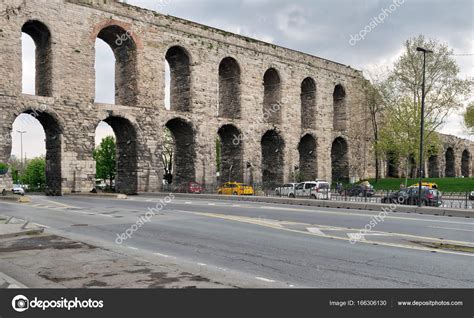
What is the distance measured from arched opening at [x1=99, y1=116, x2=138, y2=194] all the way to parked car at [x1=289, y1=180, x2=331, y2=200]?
1344 centimetres

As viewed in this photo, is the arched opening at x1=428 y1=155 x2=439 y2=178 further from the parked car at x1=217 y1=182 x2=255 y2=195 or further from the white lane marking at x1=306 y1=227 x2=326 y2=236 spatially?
the white lane marking at x1=306 y1=227 x2=326 y2=236

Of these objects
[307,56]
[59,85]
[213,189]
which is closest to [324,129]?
[307,56]

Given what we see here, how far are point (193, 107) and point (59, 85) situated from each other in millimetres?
12024

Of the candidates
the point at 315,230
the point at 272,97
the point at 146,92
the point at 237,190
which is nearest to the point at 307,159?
the point at 272,97

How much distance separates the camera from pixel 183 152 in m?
44.9

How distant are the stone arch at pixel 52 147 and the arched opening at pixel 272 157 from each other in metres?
22.2

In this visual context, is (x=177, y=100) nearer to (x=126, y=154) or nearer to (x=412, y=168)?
(x=126, y=154)

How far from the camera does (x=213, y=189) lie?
43.6 m

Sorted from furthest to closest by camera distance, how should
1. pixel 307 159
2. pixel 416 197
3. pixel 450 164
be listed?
pixel 450 164
pixel 307 159
pixel 416 197

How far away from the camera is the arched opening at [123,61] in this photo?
3947 centimetres

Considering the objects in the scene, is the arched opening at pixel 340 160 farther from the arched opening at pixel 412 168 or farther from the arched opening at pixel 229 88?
the arched opening at pixel 229 88

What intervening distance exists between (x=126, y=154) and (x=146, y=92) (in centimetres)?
565
